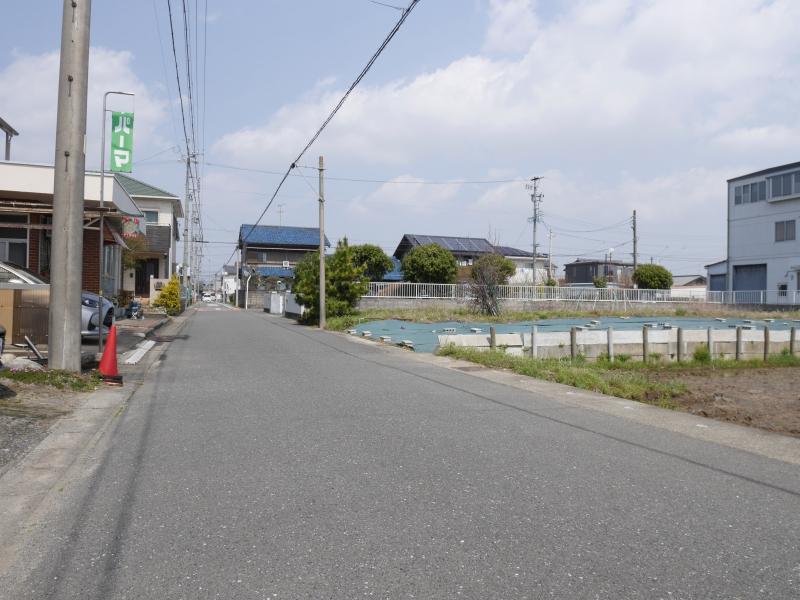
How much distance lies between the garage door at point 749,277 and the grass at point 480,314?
11.5m

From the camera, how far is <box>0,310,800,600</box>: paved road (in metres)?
3.42

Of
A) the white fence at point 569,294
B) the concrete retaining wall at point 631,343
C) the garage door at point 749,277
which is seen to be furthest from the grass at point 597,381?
the garage door at point 749,277

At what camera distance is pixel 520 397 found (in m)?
10.0

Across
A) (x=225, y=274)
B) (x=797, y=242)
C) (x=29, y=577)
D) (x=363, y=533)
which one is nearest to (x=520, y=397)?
(x=363, y=533)

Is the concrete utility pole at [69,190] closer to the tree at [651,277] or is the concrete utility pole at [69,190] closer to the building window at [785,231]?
the building window at [785,231]

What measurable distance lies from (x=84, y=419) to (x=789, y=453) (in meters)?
7.69

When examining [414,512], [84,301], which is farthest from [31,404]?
[84,301]

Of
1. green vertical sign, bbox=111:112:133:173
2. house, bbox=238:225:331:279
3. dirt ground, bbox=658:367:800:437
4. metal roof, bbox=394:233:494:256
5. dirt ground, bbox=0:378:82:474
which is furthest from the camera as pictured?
house, bbox=238:225:331:279

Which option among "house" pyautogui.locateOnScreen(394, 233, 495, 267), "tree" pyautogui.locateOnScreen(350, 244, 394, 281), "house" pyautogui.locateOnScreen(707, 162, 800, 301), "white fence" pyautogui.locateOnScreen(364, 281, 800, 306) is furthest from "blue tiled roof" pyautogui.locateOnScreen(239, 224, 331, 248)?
"house" pyautogui.locateOnScreen(707, 162, 800, 301)

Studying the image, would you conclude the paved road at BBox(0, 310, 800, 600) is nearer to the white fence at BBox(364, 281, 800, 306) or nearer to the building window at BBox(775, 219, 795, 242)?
the white fence at BBox(364, 281, 800, 306)

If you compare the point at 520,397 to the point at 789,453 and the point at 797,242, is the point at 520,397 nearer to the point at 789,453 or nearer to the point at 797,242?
the point at 789,453

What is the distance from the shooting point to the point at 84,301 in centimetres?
1501

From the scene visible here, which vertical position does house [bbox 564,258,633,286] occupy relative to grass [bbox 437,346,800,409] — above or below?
above

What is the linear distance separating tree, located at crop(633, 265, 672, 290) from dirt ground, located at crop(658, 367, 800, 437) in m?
40.3
